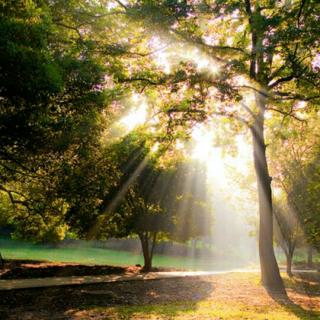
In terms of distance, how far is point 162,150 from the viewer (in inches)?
886

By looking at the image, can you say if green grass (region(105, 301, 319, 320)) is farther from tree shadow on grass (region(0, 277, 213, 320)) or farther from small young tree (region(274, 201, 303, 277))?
small young tree (region(274, 201, 303, 277))

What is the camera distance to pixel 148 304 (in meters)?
13.6

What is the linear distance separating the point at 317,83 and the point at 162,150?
9.06 meters

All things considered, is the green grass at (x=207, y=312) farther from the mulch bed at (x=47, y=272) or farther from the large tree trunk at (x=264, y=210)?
the mulch bed at (x=47, y=272)

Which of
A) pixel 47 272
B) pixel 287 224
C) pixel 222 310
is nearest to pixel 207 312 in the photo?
pixel 222 310

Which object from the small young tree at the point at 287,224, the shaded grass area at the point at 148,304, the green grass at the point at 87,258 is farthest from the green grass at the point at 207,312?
the green grass at the point at 87,258

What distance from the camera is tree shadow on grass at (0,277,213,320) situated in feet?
37.7

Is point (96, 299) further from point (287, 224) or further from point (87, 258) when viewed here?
point (87, 258)

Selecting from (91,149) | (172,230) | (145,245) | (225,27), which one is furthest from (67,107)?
(172,230)

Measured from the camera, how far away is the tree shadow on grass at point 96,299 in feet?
37.7

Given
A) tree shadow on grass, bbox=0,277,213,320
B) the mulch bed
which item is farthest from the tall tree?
the mulch bed

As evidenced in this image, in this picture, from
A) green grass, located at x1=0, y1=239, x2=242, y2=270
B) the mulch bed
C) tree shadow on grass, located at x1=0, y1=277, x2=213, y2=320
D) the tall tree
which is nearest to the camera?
tree shadow on grass, located at x1=0, y1=277, x2=213, y2=320

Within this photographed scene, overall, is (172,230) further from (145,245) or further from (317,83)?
(317,83)

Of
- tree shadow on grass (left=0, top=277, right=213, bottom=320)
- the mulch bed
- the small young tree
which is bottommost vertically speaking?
tree shadow on grass (left=0, top=277, right=213, bottom=320)
